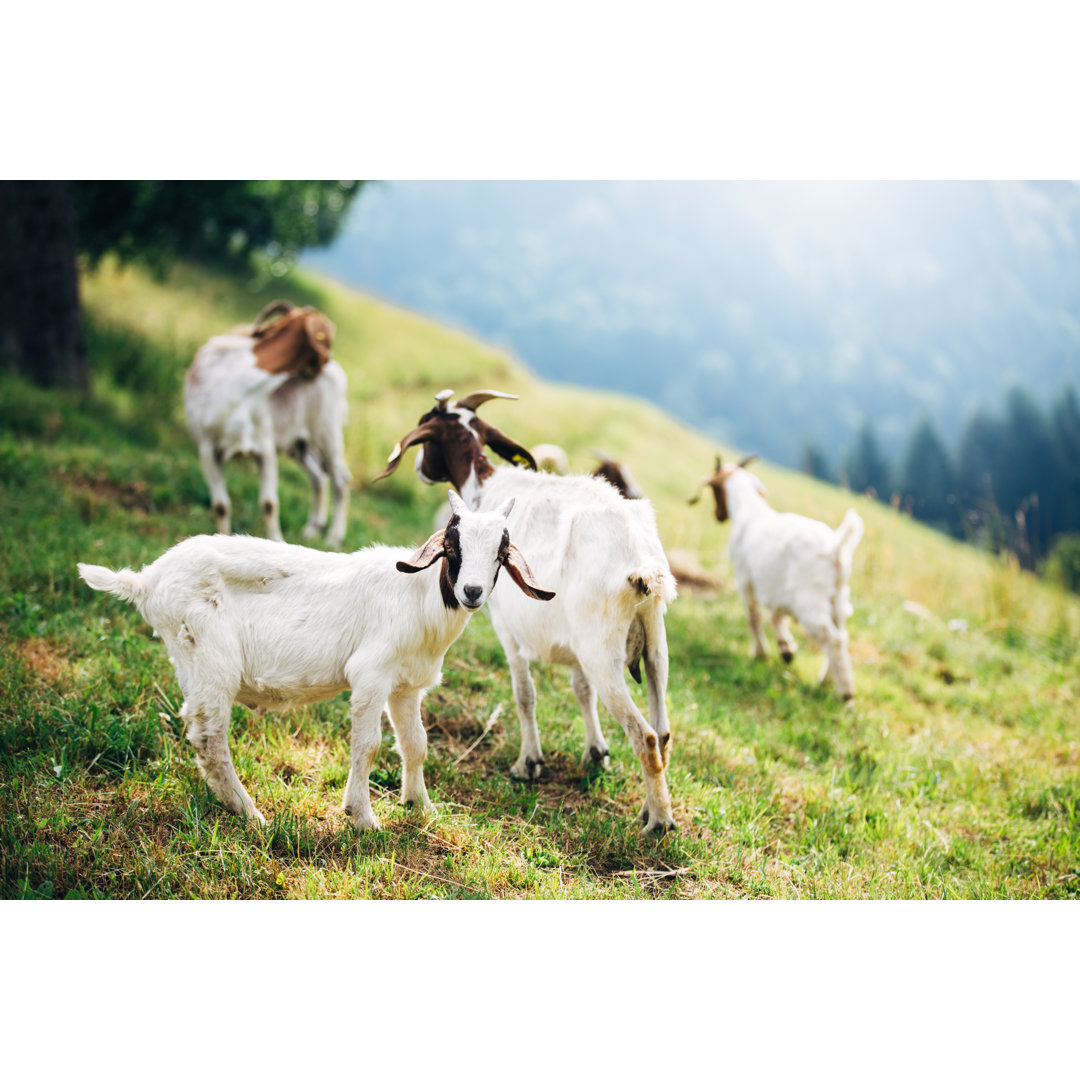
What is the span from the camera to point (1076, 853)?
15.0 ft

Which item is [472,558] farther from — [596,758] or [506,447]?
[506,447]

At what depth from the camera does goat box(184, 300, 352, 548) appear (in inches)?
279

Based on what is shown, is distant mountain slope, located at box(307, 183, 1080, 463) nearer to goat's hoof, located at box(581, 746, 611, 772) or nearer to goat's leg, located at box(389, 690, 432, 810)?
goat's hoof, located at box(581, 746, 611, 772)

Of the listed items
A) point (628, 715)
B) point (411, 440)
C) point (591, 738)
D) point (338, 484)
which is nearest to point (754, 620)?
point (591, 738)

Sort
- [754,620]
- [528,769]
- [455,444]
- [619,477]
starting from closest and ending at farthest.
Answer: [528,769] → [455,444] → [754,620] → [619,477]

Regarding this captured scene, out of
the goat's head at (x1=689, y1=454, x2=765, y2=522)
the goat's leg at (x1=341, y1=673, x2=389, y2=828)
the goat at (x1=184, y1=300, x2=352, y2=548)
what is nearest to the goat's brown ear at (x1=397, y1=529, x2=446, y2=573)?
the goat's leg at (x1=341, y1=673, x2=389, y2=828)

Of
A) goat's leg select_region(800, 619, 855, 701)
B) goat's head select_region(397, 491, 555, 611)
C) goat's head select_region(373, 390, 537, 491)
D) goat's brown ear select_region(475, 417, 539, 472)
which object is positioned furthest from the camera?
goat's leg select_region(800, 619, 855, 701)

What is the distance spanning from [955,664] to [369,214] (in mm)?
40500

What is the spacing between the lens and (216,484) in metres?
7.09

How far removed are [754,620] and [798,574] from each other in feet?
3.11

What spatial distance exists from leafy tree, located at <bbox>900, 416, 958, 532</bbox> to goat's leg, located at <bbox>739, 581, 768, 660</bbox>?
13.5 feet

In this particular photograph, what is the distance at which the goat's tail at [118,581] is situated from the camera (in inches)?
138

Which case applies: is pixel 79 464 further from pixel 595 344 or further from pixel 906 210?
pixel 595 344

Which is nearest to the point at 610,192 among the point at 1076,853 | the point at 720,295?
the point at 720,295
